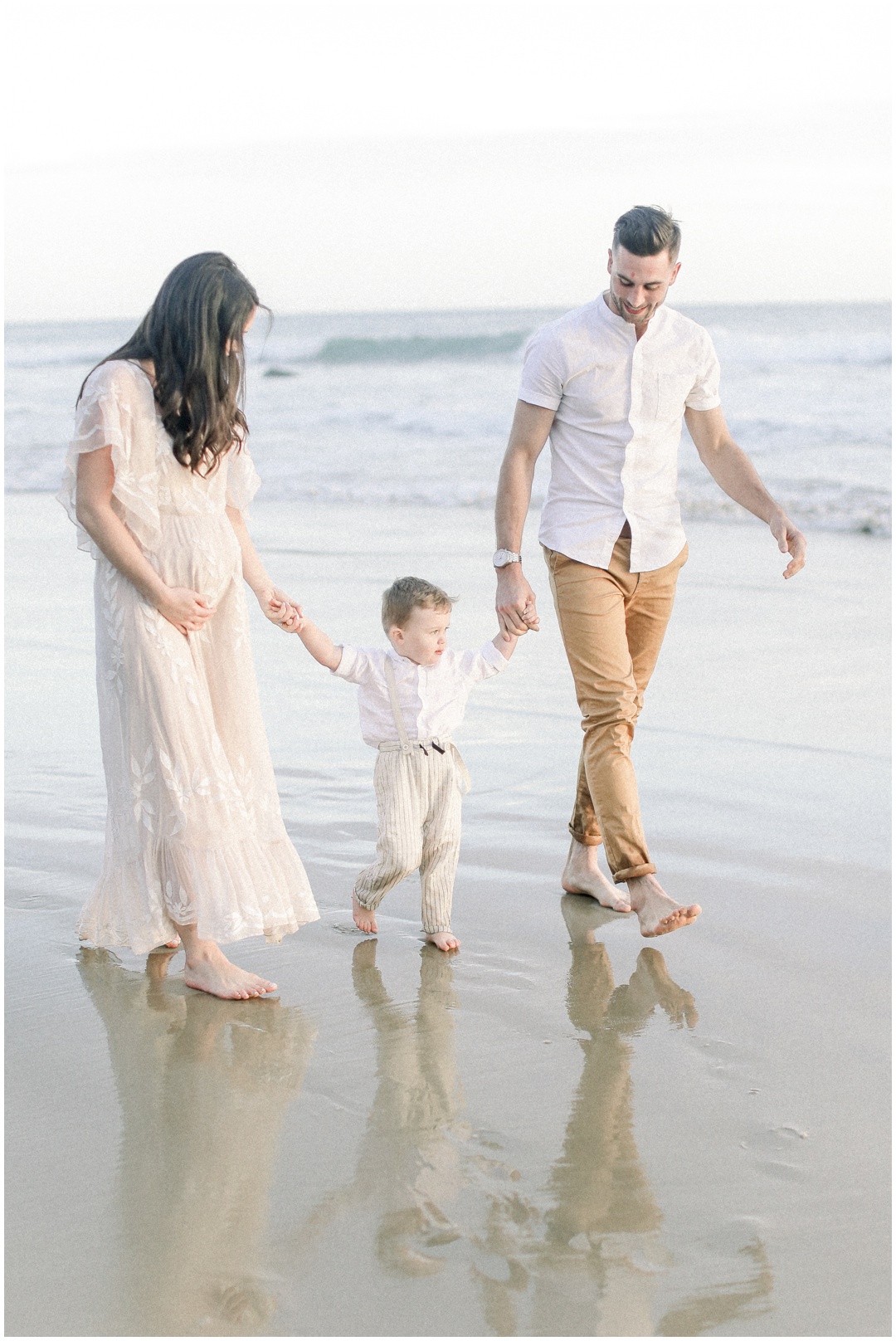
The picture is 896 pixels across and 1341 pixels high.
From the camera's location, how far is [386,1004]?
11.6ft

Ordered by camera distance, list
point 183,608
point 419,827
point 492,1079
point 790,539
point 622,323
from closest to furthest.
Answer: point 492,1079
point 183,608
point 419,827
point 622,323
point 790,539

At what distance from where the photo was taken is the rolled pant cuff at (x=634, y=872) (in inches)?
156

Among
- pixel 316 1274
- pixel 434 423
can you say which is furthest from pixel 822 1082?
pixel 434 423

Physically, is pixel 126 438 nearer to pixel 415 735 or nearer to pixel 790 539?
pixel 415 735

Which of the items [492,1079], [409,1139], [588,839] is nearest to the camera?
[409,1139]

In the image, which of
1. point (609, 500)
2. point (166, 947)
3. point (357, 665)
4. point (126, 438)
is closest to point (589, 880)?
point (357, 665)

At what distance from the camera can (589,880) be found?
4305 mm

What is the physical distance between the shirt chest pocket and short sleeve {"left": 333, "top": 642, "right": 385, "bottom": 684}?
1122 mm

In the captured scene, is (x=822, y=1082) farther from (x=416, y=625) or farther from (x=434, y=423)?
(x=434, y=423)

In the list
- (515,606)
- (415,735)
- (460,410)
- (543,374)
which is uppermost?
(460,410)

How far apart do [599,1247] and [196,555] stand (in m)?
1.98

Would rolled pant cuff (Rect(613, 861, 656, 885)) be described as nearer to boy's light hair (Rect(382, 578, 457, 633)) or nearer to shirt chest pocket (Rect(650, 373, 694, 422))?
boy's light hair (Rect(382, 578, 457, 633))

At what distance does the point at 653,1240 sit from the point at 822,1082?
79 cm

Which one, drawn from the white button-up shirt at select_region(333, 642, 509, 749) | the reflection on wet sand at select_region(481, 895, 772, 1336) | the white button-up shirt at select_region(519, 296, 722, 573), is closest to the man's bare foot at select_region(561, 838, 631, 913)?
the white button-up shirt at select_region(333, 642, 509, 749)
